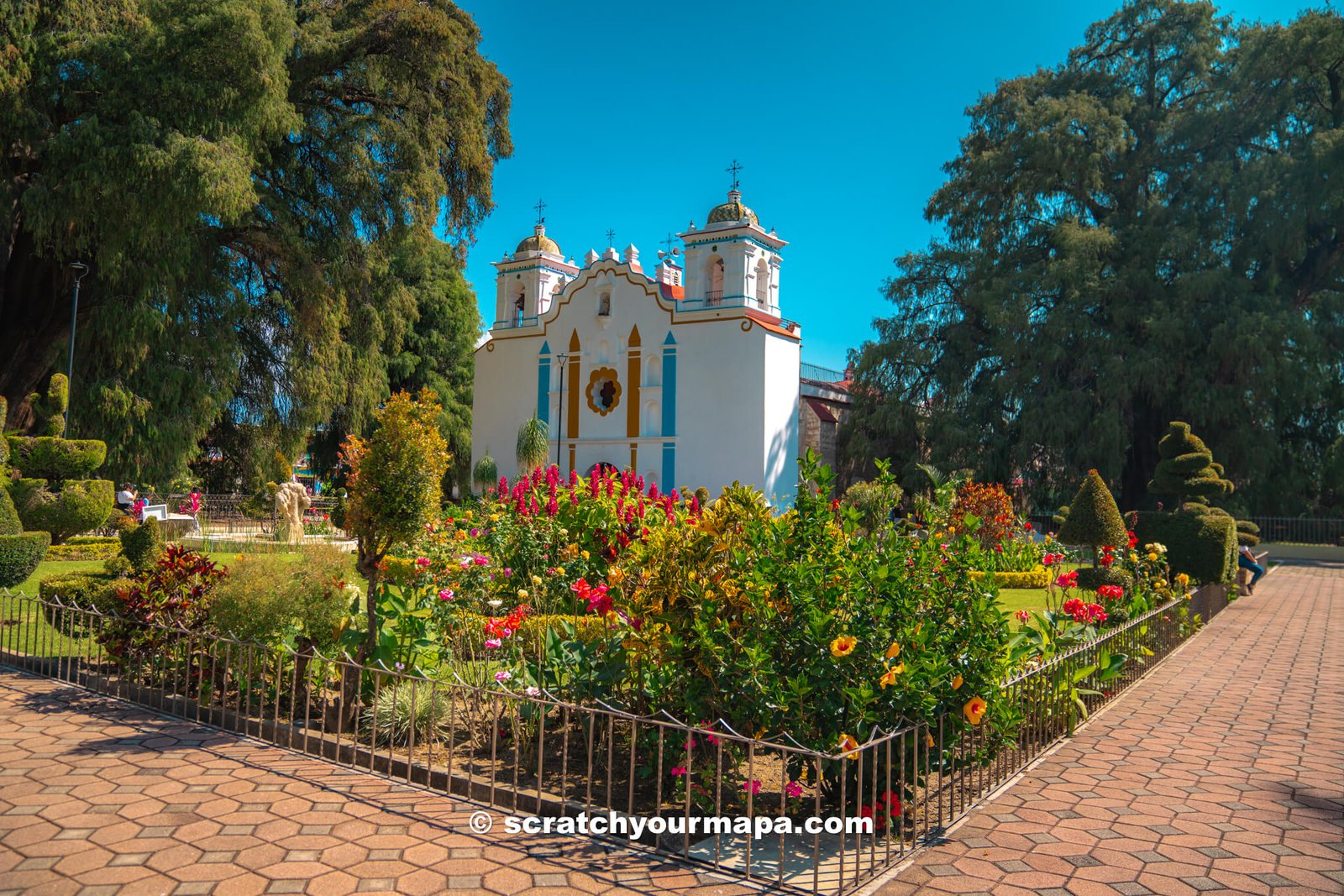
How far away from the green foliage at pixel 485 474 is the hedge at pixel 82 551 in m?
18.5

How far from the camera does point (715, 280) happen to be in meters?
32.2

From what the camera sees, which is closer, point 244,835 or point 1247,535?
point 244,835

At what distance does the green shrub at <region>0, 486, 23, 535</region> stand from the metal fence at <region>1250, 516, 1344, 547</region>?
2808cm

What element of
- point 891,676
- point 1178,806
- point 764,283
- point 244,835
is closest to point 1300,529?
point 764,283

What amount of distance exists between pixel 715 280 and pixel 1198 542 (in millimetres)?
21787

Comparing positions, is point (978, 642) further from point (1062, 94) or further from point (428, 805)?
point (1062, 94)

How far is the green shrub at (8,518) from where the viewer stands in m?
9.60

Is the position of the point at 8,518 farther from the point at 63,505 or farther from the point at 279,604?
the point at 279,604

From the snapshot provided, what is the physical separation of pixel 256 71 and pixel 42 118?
146 inches

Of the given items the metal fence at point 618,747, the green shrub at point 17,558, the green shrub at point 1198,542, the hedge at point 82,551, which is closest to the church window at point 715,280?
the green shrub at point 1198,542

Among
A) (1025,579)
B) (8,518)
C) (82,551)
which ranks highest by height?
(8,518)

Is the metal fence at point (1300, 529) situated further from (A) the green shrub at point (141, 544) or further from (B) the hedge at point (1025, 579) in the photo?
(A) the green shrub at point (141, 544)

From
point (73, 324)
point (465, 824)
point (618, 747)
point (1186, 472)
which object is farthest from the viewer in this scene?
point (73, 324)

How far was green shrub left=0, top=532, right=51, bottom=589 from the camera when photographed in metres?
Answer: 8.95
